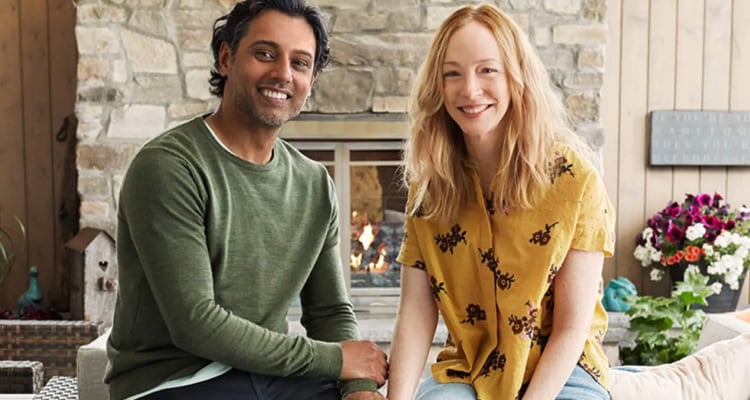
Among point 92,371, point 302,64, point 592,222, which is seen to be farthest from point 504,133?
point 92,371

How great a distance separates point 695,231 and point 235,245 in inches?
103

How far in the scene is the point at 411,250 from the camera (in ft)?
5.53

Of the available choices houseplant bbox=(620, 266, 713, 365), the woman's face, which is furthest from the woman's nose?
houseplant bbox=(620, 266, 713, 365)

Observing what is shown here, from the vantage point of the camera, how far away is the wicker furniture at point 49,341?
3152 mm

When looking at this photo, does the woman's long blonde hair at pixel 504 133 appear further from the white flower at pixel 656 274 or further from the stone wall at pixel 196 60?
the white flower at pixel 656 274

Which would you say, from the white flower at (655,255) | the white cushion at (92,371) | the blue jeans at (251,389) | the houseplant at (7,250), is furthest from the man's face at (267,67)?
the white flower at (655,255)

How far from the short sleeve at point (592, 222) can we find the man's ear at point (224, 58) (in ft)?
2.44

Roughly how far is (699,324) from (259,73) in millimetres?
2222

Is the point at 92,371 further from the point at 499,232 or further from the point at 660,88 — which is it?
the point at 660,88

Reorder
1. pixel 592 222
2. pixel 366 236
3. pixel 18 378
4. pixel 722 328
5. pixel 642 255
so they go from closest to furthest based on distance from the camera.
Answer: pixel 592 222, pixel 722 328, pixel 18 378, pixel 366 236, pixel 642 255

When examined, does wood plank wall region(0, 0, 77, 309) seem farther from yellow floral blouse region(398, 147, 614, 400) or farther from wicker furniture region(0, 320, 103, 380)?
yellow floral blouse region(398, 147, 614, 400)

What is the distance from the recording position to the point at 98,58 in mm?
3395

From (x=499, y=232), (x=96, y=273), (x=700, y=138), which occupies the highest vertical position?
(x=700, y=138)

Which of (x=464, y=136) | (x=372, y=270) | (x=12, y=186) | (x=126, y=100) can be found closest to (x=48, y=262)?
(x=12, y=186)
